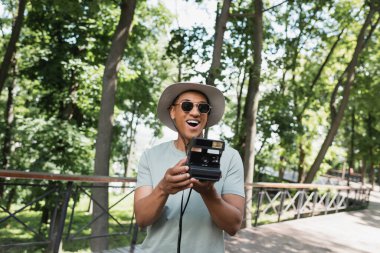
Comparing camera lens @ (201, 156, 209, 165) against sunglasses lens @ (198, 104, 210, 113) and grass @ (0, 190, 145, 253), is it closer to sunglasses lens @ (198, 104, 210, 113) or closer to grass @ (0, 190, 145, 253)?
sunglasses lens @ (198, 104, 210, 113)

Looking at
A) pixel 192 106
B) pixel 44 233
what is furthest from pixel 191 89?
pixel 44 233

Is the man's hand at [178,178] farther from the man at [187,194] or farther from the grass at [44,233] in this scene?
the grass at [44,233]

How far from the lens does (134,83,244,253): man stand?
1644mm

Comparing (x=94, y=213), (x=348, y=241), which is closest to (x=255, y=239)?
(x=348, y=241)

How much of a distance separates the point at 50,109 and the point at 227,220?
13829mm

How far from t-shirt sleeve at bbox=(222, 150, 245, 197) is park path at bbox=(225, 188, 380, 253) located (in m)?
5.18

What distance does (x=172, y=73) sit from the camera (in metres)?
27.8

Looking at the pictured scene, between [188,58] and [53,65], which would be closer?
[188,58]

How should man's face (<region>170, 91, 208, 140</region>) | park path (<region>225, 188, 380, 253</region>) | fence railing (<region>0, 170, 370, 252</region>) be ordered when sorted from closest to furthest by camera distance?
man's face (<region>170, 91, 208, 140</region>), fence railing (<region>0, 170, 370, 252</region>), park path (<region>225, 188, 380, 253</region>)

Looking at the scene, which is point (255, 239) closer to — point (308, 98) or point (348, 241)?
point (348, 241)

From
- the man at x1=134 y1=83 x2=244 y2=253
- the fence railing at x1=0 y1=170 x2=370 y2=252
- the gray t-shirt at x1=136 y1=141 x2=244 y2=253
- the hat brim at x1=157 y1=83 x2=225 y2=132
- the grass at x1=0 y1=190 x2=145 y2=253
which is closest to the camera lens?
the man at x1=134 y1=83 x2=244 y2=253

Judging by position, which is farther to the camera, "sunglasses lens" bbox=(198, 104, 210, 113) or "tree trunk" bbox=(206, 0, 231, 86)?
"tree trunk" bbox=(206, 0, 231, 86)

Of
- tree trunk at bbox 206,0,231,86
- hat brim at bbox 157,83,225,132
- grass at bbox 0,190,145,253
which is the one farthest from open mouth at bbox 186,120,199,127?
grass at bbox 0,190,145,253

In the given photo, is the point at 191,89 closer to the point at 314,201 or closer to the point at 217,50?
the point at 217,50
